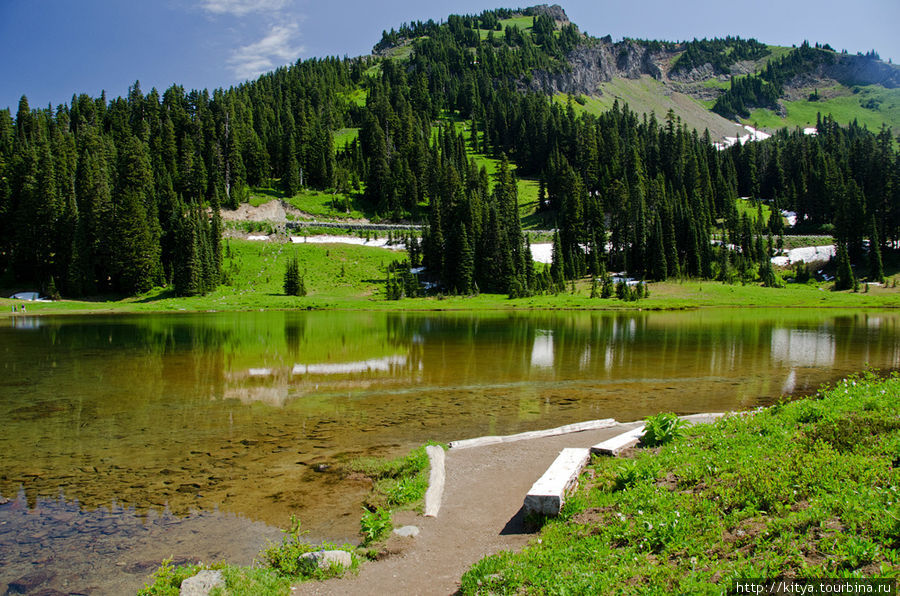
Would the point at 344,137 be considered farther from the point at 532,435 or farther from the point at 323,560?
the point at 323,560

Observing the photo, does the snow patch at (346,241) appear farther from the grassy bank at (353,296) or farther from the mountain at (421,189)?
the mountain at (421,189)

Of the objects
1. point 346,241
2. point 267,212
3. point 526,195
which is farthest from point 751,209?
point 267,212

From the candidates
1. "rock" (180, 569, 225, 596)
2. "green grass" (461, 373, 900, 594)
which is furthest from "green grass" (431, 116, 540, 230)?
"rock" (180, 569, 225, 596)

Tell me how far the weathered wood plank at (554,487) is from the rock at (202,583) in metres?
5.30

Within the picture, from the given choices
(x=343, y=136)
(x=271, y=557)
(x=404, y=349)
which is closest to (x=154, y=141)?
(x=343, y=136)

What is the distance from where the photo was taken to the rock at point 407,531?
9.88m

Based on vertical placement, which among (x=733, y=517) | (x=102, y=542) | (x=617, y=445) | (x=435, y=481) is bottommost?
(x=102, y=542)

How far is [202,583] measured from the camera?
766 centimetres

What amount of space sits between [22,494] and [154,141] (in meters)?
131

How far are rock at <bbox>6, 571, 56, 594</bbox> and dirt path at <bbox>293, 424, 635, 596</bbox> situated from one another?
4396 millimetres

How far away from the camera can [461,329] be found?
5081 centimetres

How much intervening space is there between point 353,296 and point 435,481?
7485cm

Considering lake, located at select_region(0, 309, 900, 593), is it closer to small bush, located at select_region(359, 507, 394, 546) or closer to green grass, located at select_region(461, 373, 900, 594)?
small bush, located at select_region(359, 507, 394, 546)

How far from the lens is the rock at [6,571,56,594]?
27.5ft
